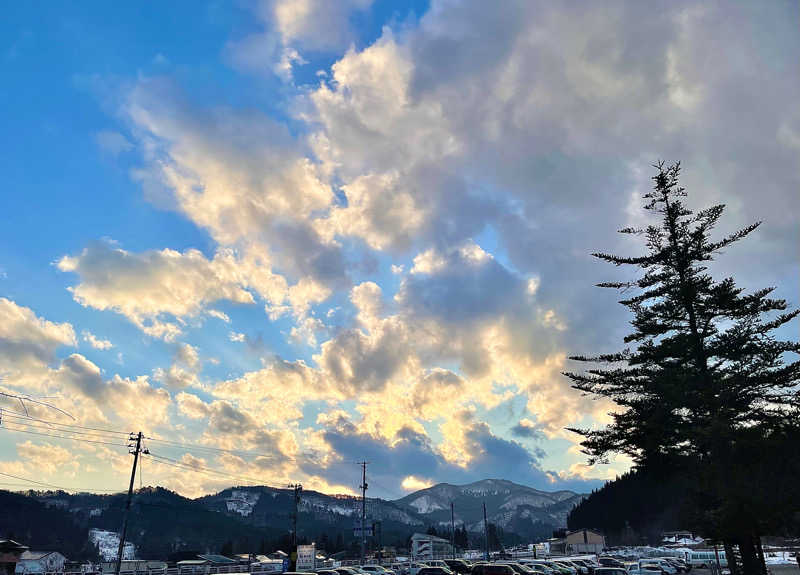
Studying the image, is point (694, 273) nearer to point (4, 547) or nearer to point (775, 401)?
point (775, 401)

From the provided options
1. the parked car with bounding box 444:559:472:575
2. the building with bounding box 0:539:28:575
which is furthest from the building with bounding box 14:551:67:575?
the parked car with bounding box 444:559:472:575

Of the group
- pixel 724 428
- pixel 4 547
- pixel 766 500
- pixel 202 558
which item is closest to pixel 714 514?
pixel 766 500

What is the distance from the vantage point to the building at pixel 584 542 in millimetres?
134300

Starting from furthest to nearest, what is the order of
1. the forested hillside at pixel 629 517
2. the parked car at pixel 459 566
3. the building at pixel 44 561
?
1. the forested hillside at pixel 629 517
2. the building at pixel 44 561
3. the parked car at pixel 459 566

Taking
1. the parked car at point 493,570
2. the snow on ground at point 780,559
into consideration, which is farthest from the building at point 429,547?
the parked car at point 493,570

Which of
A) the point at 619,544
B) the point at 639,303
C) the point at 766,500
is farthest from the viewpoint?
the point at 619,544

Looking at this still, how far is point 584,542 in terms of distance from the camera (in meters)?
139

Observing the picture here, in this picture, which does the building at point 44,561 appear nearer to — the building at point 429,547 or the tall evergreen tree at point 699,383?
the building at point 429,547

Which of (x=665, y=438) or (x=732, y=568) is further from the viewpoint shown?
(x=665, y=438)

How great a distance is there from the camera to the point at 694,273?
1357 inches

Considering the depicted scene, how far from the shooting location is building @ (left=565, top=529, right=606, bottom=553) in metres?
134

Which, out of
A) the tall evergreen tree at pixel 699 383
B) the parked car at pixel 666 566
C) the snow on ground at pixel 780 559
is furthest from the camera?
the snow on ground at pixel 780 559

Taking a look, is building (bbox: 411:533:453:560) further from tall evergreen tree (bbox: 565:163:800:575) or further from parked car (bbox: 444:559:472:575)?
tall evergreen tree (bbox: 565:163:800:575)

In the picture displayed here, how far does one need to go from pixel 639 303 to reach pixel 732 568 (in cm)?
1638
